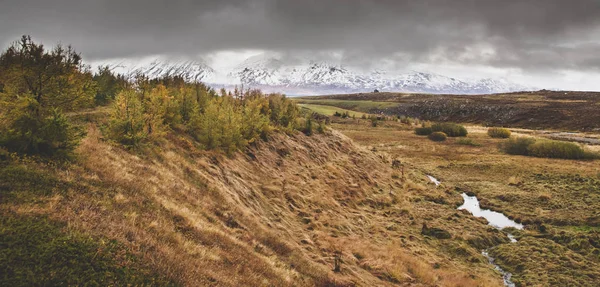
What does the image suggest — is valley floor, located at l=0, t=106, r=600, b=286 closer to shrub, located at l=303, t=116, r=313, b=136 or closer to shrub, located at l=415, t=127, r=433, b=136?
shrub, located at l=303, t=116, r=313, b=136

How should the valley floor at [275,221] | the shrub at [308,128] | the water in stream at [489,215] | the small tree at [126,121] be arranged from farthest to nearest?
the shrub at [308,128] < the water in stream at [489,215] < the small tree at [126,121] < the valley floor at [275,221]

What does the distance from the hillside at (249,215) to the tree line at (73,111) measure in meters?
0.97

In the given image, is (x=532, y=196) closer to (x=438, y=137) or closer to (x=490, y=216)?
(x=490, y=216)

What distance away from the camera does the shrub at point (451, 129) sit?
81.9 metres

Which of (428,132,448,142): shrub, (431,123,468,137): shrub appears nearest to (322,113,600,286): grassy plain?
(428,132,448,142): shrub

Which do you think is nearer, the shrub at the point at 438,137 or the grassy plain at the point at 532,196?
the grassy plain at the point at 532,196

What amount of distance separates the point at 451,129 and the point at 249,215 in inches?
3093

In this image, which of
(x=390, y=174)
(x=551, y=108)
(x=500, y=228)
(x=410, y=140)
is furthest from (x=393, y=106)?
(x=500, y=228)

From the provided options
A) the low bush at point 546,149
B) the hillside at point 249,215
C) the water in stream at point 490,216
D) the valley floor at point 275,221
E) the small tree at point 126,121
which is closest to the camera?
the valley floor at point 275,221

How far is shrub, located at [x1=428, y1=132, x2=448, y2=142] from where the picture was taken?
77.2 meters

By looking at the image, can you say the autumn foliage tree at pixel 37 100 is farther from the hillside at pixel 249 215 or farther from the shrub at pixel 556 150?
the shrub at pixel 556 150

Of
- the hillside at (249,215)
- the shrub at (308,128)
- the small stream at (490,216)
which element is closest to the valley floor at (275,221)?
the hillside at (249,215)

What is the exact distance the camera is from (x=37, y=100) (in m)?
12.4

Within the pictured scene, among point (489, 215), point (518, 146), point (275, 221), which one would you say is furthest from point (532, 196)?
point (518, 146)
